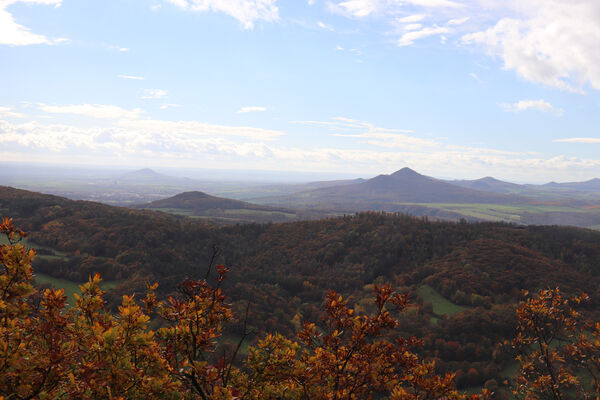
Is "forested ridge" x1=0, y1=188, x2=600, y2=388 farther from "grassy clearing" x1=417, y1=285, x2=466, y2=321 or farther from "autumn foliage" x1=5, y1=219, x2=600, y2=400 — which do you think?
"autumn foliage" x1=5, y1=219, x2=600, y2=400

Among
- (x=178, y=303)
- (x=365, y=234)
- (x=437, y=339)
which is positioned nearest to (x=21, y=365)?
→ (x=178, y=303)

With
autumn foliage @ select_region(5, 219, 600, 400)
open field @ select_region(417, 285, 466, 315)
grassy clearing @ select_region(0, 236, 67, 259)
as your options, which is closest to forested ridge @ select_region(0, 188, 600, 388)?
grassy clearing @ select_region(0, 236, 67, 259)

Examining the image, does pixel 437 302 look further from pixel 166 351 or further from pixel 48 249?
pixel 48 249

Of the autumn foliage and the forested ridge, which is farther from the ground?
the autumn foliage

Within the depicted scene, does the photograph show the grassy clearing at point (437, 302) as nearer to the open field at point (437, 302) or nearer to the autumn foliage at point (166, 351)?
the open field at point (437, 302)

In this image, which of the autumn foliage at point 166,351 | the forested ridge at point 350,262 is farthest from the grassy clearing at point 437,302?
the autumn foliage at point 166,351

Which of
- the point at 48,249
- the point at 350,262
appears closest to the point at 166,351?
the point at 48,249
